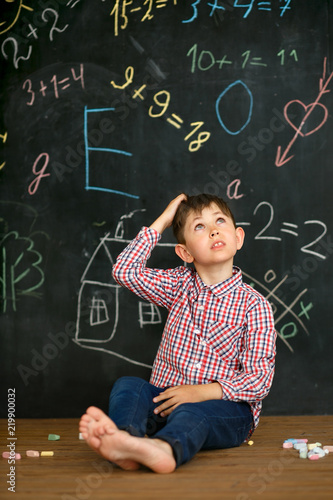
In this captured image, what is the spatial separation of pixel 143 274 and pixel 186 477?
2.51ft

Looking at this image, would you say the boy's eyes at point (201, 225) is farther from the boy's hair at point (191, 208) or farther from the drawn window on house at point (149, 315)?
the drawn window on house at point (149, 315)

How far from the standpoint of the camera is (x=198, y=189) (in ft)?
8.20

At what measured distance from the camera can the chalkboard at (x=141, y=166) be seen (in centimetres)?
247

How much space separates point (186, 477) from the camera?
1.53 m

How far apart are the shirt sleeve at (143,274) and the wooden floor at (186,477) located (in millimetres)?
566

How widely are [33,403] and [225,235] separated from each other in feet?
3.78

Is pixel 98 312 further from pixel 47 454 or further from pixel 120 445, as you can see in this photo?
pixel 120 445

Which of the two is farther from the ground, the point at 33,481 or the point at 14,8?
the point at 14,8

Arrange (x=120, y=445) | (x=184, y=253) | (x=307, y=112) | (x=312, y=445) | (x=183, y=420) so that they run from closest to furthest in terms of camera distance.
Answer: (x=120, y=445) → (x=183, y=420) → (x=312, y=445) → (x=184, y=253) → (x=307, y=112)

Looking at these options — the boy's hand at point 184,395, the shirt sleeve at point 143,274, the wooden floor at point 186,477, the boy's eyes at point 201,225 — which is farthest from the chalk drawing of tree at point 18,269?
the boy's hand at point 184,395

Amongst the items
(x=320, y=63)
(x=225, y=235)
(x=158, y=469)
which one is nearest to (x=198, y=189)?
(x=225, y=235)

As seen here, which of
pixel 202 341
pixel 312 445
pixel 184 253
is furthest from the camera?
pixel 184 253

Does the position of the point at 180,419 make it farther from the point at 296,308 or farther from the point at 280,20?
the point at 280,20

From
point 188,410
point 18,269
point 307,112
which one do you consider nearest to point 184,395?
point 188,410
